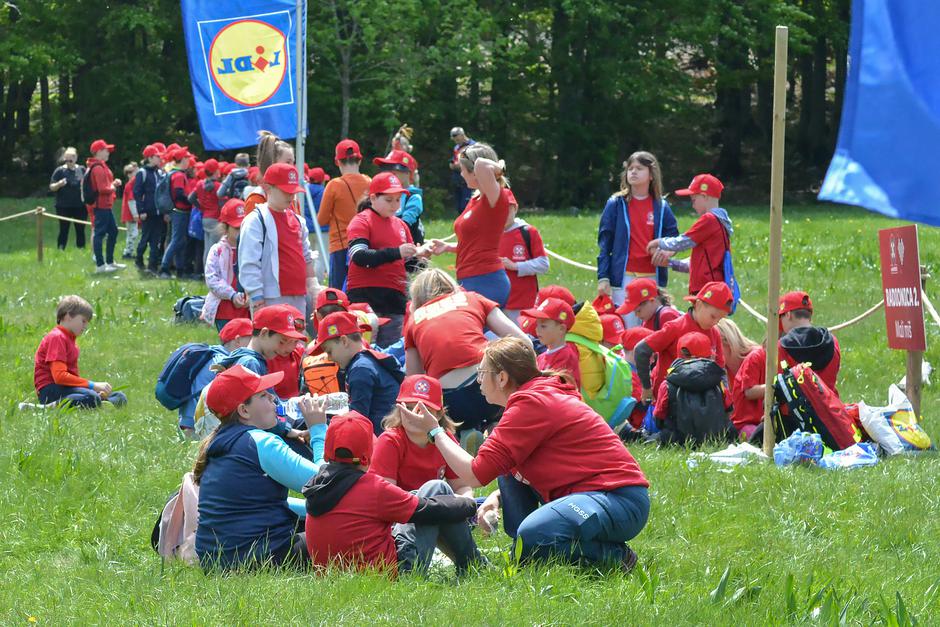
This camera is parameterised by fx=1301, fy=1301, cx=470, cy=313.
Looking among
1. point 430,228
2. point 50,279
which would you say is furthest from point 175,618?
point 430,228

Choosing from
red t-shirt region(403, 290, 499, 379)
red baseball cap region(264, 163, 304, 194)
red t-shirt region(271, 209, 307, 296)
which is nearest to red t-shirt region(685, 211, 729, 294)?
red t-shirt region(403, 290, 499, 379)

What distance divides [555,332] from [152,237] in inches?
462

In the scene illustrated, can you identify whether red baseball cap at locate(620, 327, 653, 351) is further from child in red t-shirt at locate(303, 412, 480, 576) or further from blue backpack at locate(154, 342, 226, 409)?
child in red t-shirt at locate(303, 412, 480, 576)

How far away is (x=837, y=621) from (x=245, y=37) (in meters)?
8.96

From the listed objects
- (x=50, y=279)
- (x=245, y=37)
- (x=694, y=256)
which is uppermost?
(x=245, y=37)

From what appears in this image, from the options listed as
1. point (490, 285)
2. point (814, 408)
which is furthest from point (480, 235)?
point (814, 408)

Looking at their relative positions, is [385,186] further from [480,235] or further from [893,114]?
[893,114]

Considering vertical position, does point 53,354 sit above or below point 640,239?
below

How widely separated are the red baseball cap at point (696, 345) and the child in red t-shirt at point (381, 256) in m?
2.07

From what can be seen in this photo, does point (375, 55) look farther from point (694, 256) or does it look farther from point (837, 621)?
point (837, 621)

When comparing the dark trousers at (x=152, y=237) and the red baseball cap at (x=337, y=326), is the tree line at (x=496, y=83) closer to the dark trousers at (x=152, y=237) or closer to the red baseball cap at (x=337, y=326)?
the dark trousers at (x=152, y=237)

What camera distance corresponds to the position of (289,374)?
333 inches

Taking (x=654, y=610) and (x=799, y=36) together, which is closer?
(x=654, y=610)

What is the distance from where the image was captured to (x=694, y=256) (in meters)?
10.7
